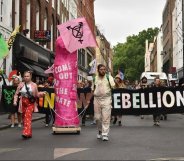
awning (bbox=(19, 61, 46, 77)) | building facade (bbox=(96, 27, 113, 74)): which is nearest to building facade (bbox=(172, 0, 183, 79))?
building facade (bbox=(96, 27, 113, 74))

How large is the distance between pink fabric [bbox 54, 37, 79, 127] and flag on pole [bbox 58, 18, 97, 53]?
45 cm

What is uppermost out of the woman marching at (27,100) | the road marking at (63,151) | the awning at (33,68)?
the awning at (33,68)

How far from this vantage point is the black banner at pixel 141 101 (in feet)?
58.1

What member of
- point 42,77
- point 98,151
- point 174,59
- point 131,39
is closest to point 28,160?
point 98,151

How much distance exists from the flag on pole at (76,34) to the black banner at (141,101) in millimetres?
4557

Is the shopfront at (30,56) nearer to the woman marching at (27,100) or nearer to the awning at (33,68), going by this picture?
the awning at (33,68)

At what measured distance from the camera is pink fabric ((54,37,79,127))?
13.8 metres

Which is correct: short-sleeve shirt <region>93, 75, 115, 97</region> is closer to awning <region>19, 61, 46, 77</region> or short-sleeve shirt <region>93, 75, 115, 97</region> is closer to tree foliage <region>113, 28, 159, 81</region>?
awning <region>19, 61, 46, 77</region>

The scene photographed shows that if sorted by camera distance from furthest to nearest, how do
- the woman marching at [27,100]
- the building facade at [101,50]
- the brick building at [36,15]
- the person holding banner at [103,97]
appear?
the building facade at [101,50] → the brick building at [36,15] → the woman marching at [27,100] → the person holding banner at [103,97]

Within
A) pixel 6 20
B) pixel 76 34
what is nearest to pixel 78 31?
pixel 76 34

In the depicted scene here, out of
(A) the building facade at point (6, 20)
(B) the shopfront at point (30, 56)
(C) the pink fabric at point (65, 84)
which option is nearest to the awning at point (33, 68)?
(B) the shopfront at point (30, 56)

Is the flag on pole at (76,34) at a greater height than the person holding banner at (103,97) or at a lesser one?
greater

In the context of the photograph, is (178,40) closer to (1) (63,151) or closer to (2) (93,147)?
(2) (93,147)

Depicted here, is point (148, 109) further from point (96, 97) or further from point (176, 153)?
point (176, 153)
